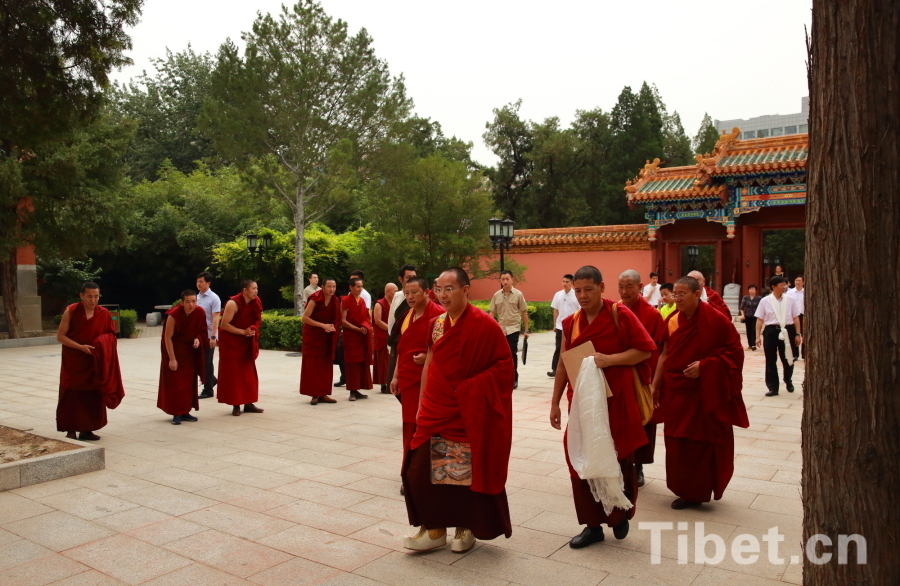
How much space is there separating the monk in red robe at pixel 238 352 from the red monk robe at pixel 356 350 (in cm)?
123

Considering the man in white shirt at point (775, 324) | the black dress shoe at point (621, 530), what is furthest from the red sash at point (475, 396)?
the man in white shirt at point (775, 324)

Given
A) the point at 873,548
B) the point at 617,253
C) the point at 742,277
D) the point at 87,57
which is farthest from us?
the point at 617,253

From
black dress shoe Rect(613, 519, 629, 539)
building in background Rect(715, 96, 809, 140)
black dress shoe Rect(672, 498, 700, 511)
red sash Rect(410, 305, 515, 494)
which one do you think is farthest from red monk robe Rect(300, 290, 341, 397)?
building in background Rect(715, 96, 809, 140)

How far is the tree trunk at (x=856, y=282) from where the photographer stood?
6.55ft

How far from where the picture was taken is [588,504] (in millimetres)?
3707

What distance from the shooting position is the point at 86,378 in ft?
20.1

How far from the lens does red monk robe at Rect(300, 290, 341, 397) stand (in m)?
8.27

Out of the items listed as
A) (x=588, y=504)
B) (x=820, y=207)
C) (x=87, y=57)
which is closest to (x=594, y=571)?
(x=588, y=504)

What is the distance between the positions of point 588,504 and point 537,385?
19.9ft

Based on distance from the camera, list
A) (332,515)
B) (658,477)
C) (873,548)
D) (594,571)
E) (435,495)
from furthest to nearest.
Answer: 1. (658,477)
2. (332,515)
3. (435,495)
4. (594,571)
5. (873,548)

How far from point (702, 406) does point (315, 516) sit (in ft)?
8.15

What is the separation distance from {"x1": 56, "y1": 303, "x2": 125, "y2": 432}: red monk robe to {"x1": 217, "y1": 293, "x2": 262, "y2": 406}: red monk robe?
143 centimetres

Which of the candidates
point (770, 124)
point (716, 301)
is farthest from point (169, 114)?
point (770, 124)

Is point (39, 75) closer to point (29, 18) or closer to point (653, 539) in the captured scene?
point (29, 18)
